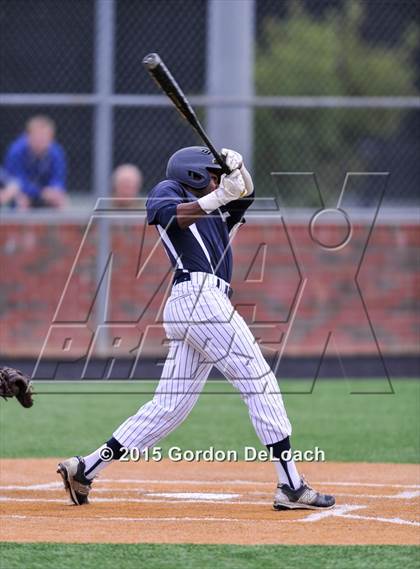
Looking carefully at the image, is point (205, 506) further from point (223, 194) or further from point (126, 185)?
point (126, 185)

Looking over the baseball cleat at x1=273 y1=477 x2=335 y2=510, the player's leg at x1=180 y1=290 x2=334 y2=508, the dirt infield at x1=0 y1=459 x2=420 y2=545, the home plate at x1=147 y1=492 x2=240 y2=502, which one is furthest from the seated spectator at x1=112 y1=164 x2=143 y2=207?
the baseball cleat at x1=273 y1=477 x2=335 y2=510

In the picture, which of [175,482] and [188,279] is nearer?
[188,279]

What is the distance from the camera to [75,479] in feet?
21.1

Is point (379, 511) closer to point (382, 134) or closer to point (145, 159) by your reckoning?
point (145, 159)

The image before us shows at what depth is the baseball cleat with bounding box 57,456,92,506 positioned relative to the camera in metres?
6.41

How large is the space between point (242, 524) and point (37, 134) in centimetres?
825

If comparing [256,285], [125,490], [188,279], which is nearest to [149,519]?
[125,490]

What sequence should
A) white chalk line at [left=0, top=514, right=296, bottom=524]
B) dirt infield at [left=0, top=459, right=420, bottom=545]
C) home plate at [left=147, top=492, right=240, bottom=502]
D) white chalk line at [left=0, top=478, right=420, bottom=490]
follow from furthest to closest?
white chalk line at [left=0, top=478, right=420, bottom=490] < home plate at [left=147, top=492, right=240, bottom=502] < white chalk line at [left=0, top=514, right=296, bottom=524] < dirt infield at [left=0, top=459, right=420, bottom=545]

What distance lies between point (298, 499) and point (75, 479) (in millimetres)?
1156

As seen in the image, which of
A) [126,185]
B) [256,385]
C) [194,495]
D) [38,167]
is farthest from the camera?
[38,167]

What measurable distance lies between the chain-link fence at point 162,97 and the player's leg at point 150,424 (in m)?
6.84

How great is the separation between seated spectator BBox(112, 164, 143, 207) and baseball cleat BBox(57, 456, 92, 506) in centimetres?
678

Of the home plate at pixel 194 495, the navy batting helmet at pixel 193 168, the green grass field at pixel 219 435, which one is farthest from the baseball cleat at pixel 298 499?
the navy batting helmet at pixel 193 168
